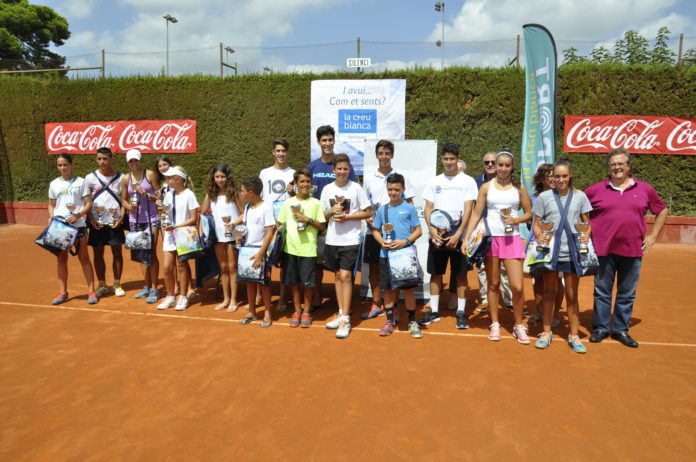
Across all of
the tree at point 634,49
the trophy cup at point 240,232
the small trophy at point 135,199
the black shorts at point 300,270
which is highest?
the tree at point 634,49

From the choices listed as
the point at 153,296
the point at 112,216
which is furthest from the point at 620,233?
the point at 112,216

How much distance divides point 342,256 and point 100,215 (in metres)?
3.45

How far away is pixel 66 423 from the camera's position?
2879 millimetres

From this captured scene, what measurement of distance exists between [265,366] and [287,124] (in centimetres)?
975

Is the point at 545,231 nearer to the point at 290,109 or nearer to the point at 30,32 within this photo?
the point at 290,109

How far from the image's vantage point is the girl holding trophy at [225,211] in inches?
201

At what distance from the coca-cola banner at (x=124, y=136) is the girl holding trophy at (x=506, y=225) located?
35.5 ft

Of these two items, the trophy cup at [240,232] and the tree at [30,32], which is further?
the tree at [30,32]

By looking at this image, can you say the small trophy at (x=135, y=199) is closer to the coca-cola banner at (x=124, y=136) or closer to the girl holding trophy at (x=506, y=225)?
the girl holding trophy at (x=506, y=225)

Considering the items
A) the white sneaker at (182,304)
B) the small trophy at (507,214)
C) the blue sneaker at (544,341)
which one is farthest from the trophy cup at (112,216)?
the blue sneaker at (544,341)

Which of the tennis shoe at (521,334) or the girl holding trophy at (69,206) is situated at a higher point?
the girl holding trophy at (69,206)

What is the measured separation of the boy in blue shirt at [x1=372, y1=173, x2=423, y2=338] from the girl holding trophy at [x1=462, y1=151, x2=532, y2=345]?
60 centimetres

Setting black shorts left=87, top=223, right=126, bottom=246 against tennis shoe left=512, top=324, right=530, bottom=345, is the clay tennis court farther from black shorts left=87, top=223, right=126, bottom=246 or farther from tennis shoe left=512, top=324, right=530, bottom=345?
black shorts left=87, top=223, right=126, bottom=246

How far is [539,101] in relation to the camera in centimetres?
777
